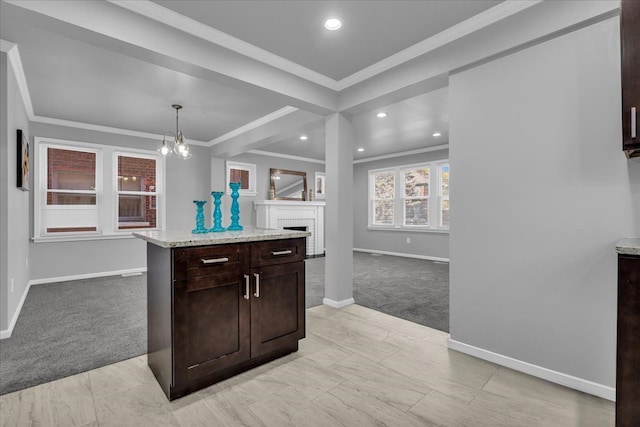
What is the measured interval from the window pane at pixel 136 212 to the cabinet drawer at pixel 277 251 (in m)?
4.61

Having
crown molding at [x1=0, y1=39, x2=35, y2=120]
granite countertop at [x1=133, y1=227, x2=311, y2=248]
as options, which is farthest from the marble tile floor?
crown molding at [x1=0, y1=39, x2=35, y2=120]

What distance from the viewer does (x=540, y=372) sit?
6.72ft

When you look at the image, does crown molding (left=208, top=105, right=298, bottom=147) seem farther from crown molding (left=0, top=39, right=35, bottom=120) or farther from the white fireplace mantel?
crown molding (left=0, top=39, right=35, bottom=120)

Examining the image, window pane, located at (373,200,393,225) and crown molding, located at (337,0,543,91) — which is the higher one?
crown molding, located at (337,0,543,91)

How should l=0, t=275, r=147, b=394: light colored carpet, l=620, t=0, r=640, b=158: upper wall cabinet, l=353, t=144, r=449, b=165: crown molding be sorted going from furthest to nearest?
l=353, t=144, r=449, b=165: crown molding → l=0, t=275, r=147, b=394: light colored carpet → l=620, t=0, r=640, b=158: upper wall cabinet

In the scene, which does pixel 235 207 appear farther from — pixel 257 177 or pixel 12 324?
pixel 257 177

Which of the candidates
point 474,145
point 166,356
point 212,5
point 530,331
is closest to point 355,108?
point 474,145

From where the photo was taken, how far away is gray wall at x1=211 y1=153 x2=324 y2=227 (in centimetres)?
646

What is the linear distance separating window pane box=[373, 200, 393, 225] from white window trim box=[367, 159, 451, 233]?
0.36ft

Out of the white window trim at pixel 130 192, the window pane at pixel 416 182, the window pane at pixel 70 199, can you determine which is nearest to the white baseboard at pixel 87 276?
the white window trim at pixel 130 192

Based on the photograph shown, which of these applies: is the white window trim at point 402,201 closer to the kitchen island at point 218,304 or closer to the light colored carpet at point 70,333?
the kitchen island at point 218,304

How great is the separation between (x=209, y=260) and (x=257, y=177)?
5543 mm

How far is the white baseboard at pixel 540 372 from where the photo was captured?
6.00 feet

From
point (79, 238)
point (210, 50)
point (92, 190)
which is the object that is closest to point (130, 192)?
point (92, 190)
